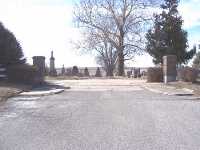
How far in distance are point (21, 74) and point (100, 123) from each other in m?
15.0

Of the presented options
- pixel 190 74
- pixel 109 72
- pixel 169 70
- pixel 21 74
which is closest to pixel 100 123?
pixel 21 74

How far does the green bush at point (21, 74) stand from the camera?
28312 millimetres

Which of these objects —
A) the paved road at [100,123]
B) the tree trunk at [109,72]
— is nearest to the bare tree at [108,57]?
the tree trunk at [109,72]

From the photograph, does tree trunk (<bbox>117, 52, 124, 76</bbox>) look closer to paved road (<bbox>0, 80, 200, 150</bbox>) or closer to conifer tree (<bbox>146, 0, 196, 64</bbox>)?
conifer tree (<bbox>146, 0, 196, 64</bbox>)

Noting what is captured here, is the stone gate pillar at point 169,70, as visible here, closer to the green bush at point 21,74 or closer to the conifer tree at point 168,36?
the green bush at point 21,74

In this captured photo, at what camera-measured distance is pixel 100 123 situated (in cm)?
1401

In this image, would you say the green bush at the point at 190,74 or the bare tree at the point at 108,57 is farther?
the bare tree at the point at 108,57

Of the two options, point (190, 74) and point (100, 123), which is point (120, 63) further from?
point (100, 123)

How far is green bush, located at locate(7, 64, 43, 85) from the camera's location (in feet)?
92.9

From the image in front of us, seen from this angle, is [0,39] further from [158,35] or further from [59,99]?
[158,35]

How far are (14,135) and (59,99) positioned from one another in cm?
781

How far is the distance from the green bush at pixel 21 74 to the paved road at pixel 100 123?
7.88 metres

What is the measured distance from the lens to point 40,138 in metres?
11.9

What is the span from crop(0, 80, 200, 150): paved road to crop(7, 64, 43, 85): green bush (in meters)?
7.88
